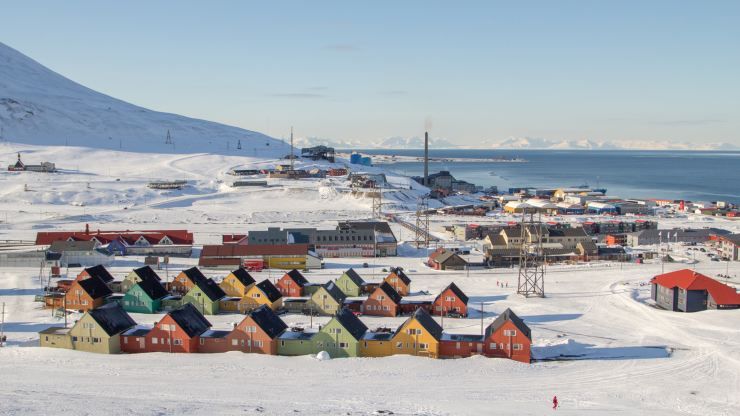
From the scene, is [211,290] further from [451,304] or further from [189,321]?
[451,304]

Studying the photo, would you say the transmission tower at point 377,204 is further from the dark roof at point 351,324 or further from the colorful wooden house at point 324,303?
the dark roof at point 351,324

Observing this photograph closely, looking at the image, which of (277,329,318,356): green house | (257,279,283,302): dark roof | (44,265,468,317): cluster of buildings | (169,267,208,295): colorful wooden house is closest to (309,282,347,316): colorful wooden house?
(44,265,468,317): cluster of buildings

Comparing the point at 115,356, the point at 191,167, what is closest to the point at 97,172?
the point at 191,167

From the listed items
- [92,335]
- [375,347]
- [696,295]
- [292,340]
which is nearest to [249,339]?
[292,340]

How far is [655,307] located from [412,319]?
12.9 meters

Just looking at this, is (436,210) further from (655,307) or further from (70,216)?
(655,307)

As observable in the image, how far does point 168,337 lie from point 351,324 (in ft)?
19.6

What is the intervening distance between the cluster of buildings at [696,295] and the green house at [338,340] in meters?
14.7

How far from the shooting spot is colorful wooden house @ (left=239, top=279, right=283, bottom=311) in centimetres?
2822

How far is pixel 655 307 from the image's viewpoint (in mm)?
29312

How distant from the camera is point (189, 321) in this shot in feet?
75.1

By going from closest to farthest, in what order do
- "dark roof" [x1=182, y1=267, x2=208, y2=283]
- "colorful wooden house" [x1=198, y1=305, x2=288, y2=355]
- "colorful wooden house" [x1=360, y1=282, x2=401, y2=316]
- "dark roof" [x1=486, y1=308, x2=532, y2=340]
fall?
"dark roof" [x1=486, y1=308, x2=532, y2=340], "colorful wooden house" [x1=198, y1=305, x2=288, y2=355], "colorful wooden house" [x1=360, y1=282, x2=401, y2=316], "dark roof" [x1=182, y1=267, x2=208, y2=283]

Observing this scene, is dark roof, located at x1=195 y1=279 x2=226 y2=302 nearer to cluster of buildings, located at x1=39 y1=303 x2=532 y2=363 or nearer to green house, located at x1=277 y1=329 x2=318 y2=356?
cluster of buildings, located at x1=39 y1=303 x2=532 y2=363

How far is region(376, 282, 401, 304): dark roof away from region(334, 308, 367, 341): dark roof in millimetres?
5046
